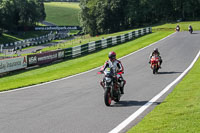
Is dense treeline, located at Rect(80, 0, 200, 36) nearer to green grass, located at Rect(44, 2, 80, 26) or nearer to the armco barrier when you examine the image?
A: the armco barrier

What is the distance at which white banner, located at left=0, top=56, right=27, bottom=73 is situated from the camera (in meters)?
24.8

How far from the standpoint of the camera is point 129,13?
93.4m

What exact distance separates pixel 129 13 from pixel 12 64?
233 ft

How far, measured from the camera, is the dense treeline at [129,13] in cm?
9419

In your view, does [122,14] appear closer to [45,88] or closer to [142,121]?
[45,88]

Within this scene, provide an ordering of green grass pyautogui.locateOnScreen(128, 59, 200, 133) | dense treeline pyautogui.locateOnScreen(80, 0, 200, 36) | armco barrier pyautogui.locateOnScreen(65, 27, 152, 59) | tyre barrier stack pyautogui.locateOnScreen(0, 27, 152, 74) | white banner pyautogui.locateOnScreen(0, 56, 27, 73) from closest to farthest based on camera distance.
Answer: green grass pyautogui.locateOnScreen(128, 59, 200, 133) → white banner pyautogui.locateOnScreen(0, 56, 27, 73) → tyre barrier stack pyautogui.locateOnScreen(0, 27, 152, 74) → armco barrier pyautogui.locateOnScreen(65, 27, 152, 59) → dense treeline pyautogui.locateOnScreen(80, 0, 200, 36)

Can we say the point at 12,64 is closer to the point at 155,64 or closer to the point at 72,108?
the point at 155,64

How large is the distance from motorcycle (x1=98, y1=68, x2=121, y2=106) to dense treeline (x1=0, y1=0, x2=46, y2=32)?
309 ft

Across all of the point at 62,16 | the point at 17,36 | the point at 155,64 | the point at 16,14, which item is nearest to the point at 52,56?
the point at 155,64

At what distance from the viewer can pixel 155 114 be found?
9086 millimetres

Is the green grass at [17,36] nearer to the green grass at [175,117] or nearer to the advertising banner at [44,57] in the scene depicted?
the advertising banner at [44,57]

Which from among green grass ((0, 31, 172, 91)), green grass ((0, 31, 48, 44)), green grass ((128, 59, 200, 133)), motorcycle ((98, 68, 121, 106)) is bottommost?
green grass ((0, 31, 172, 91))

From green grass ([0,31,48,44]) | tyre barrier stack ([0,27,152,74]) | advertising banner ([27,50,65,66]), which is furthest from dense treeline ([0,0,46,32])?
advertising banner ([27,50,65,66])

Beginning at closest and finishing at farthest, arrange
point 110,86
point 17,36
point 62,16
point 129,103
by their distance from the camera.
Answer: point 110,86, point 129,103, point 17,36, point 62,16
